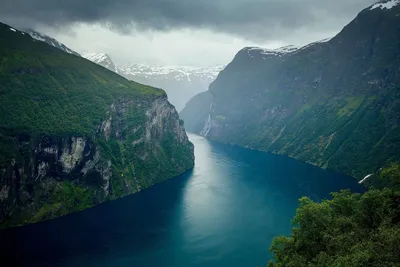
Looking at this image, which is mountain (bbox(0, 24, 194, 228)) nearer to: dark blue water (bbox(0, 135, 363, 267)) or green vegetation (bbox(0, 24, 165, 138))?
green vegetation (bbox(0, 24, 165, 138))

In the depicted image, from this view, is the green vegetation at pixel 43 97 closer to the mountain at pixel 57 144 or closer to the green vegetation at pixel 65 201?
the mountain at pixel 57 144

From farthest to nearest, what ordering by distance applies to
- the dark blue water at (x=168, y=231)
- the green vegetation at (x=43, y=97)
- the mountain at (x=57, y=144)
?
the green vegetation at (x=43, y=97), the mountain at (x=57, y=144), the dark blue water at (x=168, y=231)

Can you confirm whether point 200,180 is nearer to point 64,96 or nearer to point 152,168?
point 152,168

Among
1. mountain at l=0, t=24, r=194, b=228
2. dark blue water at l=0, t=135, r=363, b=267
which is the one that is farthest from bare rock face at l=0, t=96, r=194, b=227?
dark blue water at l=0, t=135, r=363, b=267

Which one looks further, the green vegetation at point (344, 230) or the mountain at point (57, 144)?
the mountain at point (57, 144)

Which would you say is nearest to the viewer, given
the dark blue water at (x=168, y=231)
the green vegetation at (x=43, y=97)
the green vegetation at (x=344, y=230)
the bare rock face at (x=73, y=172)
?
the green vegetation at (x=344, y=230)

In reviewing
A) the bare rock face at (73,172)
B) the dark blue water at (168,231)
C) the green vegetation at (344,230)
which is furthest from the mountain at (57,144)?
the green vegetation at (344,230)

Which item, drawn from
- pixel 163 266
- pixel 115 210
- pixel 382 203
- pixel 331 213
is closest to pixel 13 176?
pixel 115 210

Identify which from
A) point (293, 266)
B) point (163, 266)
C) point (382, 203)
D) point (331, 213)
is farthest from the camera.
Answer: point (163, 266)
